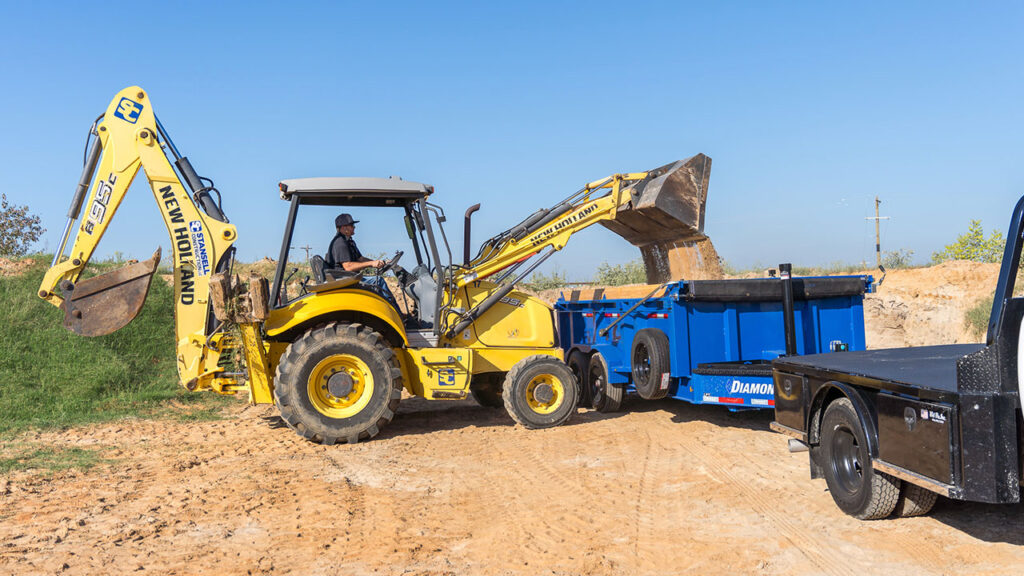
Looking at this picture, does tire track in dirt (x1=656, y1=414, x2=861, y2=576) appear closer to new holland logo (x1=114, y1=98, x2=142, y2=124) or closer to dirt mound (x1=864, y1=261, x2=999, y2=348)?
new holland logo (x1=114, y1=98, x2=142, y2=124)

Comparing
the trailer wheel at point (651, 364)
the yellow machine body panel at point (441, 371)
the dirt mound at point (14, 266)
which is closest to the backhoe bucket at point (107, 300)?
the yellow machine body panel at point (441, 371)

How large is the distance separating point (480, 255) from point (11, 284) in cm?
919

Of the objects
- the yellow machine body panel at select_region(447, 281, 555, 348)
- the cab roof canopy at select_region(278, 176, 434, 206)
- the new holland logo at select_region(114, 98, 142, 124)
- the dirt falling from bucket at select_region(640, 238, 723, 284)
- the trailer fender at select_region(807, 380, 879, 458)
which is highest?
the new holland logo at select_region(114, 98, 142, 124)

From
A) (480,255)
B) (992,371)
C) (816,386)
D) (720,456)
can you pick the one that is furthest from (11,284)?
(992,371)

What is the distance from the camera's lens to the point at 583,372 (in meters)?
10.2

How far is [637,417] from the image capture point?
370 inches

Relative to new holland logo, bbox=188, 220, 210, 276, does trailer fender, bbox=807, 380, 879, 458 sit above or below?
below

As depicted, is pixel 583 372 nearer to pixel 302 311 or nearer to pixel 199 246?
pixel 302 311

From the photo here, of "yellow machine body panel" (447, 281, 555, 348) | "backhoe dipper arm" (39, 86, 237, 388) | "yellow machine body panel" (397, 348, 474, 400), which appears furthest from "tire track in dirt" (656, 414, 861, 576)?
"backhoe dipper arm" (39, 86, 237, 388)

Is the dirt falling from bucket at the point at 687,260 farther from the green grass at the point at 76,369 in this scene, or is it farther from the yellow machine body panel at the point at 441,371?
the green grass at the point at 76,369

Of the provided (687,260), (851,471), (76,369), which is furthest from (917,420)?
(76,369)

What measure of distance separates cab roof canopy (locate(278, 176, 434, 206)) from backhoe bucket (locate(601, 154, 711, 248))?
8.32 ft

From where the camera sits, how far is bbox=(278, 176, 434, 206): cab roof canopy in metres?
8.34

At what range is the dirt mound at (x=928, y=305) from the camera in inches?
756
